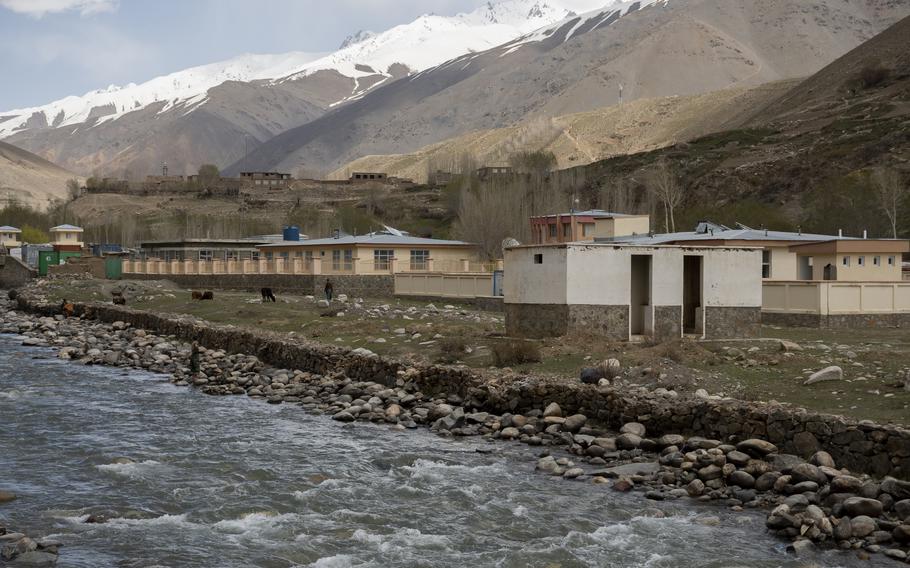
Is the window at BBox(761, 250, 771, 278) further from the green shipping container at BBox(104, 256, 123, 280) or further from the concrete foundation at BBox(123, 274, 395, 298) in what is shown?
the green shipping container at BBox(104, 256, 123, 280)

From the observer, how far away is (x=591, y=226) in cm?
6425

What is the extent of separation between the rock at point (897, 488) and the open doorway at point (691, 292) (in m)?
18.0

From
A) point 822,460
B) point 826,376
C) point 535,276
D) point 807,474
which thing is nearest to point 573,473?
point 807,474

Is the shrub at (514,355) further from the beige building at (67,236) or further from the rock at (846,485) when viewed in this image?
the beige building at (67,236)

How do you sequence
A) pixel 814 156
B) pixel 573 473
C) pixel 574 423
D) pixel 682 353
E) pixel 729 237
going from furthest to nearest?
pixel 814 156 < pixel 729 237 < pixel 682 353 < pixel 574 423 < pixel 573 473

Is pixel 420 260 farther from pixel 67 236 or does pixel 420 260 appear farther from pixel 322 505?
pixel 67 236

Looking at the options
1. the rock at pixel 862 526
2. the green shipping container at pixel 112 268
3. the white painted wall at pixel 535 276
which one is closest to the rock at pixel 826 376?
the rock at pixel 862 526

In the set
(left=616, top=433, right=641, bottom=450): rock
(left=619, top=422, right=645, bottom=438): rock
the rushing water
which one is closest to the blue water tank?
the rushing water

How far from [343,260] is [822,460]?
157ft

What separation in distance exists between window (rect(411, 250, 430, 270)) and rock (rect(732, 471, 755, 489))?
4655cm

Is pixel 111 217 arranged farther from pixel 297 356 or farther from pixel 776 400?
pixel 776 400

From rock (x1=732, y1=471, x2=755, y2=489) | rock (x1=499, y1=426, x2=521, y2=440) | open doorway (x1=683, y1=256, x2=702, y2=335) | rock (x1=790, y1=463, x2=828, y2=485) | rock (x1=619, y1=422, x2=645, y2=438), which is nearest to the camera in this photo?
rock (x1=790, y1=463, x2=828, y2=485)

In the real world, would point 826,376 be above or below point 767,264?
below

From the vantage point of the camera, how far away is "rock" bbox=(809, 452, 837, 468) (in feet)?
54.1
